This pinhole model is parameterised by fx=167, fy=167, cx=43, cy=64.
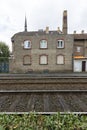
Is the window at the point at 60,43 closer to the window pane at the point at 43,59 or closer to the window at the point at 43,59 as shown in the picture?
the window at the point at 43,59

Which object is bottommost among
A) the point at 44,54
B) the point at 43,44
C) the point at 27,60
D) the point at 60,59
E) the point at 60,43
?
the point at 27,60

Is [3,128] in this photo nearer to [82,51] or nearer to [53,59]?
[53,59]

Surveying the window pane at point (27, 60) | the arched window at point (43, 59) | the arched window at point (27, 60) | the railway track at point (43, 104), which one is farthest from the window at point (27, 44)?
the railway track at point (43, 104)

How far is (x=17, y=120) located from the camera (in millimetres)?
4477

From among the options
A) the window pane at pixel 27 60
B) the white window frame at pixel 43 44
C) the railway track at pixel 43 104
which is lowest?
the railway track at pixel 43 104

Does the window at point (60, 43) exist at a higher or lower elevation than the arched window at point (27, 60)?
higher

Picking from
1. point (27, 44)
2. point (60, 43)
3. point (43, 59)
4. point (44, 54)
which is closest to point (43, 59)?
point (43, 59)

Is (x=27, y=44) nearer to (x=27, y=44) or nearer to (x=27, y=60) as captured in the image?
(x=27, y=44)

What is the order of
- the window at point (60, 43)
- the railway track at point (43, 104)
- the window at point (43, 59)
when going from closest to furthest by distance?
1. the railway track at point (43, 104)
2. the window at point (60, 43)
3. the window at point (43, 59)

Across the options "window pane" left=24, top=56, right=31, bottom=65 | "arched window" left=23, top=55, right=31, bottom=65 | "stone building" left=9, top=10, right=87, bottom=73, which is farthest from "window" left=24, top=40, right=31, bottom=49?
"window pane" left=24, top=56, right=31, bottom=65

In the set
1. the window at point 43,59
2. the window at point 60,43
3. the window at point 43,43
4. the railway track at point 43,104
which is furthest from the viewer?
the window at point 43,59

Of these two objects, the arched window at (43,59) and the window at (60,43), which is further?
the arched window at (43,59)

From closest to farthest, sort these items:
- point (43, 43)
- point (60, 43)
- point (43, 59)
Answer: point (60, 43) → point (43, 43) → point (43, 59)

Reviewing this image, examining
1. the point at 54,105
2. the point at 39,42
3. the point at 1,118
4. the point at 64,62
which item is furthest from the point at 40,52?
the point at 1,118
